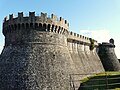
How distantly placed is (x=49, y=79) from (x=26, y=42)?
5292mm

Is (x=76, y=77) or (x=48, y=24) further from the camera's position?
(x=76, y=77)

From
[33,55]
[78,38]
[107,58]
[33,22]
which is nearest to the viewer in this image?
[33,55]

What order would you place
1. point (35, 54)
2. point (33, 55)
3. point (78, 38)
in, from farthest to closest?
point (78, 38) → point (35, 54) → point (33, 55)

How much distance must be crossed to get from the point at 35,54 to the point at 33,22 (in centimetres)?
394

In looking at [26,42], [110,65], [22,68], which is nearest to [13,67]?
[22,68]

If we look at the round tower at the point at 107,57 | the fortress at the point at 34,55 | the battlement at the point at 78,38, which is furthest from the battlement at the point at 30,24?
the round tower at the point at 107,57

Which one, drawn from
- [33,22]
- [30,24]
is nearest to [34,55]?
[30,24]

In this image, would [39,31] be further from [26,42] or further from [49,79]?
[49,79]

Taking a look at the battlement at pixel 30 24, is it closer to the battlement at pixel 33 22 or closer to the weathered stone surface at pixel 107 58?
the battlement at pixel 33 22

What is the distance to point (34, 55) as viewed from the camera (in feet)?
81.4

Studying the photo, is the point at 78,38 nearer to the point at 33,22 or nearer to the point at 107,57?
the point at 33,22

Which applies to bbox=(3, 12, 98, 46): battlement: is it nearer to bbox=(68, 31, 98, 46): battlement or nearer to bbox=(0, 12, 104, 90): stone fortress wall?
bbox=(0, 12, 104, 90): stone fortress wall

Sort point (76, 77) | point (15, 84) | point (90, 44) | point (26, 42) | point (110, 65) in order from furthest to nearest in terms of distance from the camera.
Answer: point (110, 65)
point (90, 44)
point (76, 77)
point (26, 42)
point (15, 84)

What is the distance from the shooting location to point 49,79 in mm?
24141
